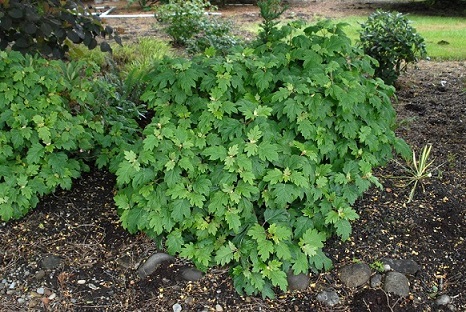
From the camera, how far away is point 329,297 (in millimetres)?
2650

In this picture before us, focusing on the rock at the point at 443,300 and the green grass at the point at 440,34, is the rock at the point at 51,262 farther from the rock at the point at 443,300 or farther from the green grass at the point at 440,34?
the green grass at the point at 440,34

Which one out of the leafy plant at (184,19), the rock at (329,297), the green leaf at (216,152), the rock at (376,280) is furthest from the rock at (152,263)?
the leafy plant at (184,19)

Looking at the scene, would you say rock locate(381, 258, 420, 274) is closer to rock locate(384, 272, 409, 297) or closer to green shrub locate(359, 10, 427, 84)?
rock locate(384, 272, 409, 297)

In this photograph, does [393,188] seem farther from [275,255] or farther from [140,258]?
[140,258]

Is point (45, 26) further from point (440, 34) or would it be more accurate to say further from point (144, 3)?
point (144, 3)

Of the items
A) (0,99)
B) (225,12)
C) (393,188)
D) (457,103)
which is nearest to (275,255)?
(393,188)

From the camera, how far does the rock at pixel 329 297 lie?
8.61 feet

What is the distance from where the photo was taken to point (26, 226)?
3072mm

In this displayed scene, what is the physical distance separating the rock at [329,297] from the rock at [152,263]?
2.66 feet

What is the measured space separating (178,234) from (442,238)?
1.53 meters

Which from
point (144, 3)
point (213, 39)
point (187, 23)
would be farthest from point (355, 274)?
point (144, 3)

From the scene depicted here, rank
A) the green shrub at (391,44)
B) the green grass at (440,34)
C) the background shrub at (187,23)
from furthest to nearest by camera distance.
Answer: the green grass at (440,34)
the background shrub at (187,23)
the green shrub at (391,44)

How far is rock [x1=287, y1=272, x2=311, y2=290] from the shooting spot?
2699mm

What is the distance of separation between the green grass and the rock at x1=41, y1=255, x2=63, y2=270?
4.14 metres
